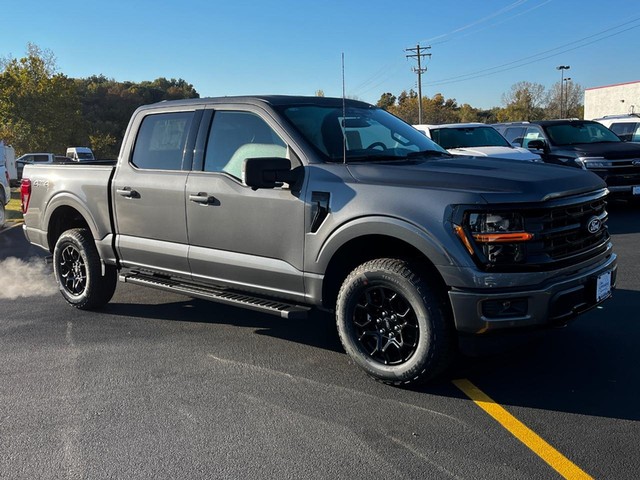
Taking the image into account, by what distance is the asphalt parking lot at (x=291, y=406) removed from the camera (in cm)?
315

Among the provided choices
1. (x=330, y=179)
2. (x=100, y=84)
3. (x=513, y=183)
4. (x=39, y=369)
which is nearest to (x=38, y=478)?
(x=39, y=369)

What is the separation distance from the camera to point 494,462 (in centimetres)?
311

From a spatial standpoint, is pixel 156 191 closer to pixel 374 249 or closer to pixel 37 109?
pixel 374 249

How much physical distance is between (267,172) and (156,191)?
1425 millimetres

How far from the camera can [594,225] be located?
415 cm

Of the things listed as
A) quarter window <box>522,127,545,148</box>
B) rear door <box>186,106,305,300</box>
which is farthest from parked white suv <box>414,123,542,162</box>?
rear door <box>186,106,305,300</box>

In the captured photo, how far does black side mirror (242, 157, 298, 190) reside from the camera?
4156mm

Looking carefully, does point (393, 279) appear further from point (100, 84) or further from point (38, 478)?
point (100, 84)

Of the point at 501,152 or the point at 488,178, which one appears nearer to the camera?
the point at 488,178

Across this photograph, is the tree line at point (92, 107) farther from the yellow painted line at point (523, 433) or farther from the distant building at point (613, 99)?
the yellow painted line at point (523, 433)

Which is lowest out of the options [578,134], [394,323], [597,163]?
[394,323]

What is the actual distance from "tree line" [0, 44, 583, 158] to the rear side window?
3982cm

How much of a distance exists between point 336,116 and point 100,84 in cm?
9591

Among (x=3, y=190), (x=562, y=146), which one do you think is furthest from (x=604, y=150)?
(x=3, y=190)
